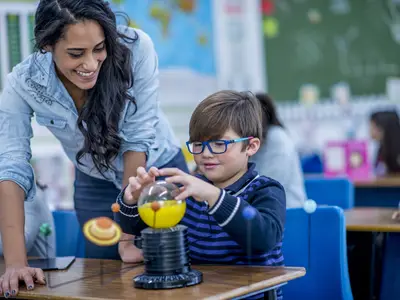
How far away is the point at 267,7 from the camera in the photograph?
693cm

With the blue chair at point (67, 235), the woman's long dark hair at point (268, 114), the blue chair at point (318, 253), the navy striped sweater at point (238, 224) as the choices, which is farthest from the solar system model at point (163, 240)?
the woman's long dark hair at point (268, 114)

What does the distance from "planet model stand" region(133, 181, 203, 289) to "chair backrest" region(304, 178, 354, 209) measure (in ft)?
7.26

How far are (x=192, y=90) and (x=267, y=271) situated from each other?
12.6ft

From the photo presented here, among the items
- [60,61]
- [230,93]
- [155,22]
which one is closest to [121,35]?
[60,61]

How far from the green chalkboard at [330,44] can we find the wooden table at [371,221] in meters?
3.36

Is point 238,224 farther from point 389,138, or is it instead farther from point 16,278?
point 389,138

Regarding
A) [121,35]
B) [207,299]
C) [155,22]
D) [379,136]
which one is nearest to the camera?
[207,299]

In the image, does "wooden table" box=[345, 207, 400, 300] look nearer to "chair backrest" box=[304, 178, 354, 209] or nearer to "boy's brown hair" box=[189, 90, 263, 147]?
"chair backrest" box=[304, 178, 354, 209]

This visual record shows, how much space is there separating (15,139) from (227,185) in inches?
25.8

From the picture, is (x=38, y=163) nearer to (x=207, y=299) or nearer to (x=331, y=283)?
(x=331, y=283)

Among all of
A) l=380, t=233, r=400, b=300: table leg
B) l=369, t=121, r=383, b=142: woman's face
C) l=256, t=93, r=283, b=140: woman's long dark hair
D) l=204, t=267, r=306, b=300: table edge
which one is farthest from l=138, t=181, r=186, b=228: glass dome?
l=369, t=121, r=383, b=142: woman's face

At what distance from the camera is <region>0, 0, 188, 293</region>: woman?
7.32ft

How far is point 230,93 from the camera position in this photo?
Result: 2.35 metres

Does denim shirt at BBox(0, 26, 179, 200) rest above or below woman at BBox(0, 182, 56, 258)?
above
